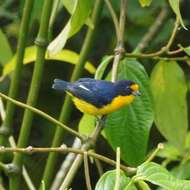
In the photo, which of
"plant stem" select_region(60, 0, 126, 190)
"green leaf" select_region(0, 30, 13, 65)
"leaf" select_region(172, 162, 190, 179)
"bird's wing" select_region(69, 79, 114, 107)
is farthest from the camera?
"leaf" select_region(172, 162, 190, 179)

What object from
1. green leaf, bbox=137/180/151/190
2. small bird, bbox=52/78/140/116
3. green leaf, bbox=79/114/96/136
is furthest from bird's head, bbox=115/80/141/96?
green leaf, bbox=137/180/151/190

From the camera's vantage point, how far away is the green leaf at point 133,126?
3.56 feet

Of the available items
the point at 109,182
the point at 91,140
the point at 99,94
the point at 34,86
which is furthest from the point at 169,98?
the point at 109,182

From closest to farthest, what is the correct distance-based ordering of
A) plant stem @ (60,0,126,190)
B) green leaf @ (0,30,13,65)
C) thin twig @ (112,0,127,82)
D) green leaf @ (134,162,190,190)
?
green leaf @ (134,162,190,190) → plant stem @ (60,0,126,190) → thin twig @ (112,0,127,82) → green leaf @ (0,30,13,65)

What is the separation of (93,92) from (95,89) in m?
0.02

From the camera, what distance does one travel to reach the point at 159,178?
681 mm

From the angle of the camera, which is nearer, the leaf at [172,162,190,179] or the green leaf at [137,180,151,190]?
the green leaf at [137,180,151,190]

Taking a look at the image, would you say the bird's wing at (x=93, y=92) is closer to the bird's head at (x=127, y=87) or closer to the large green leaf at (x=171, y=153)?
the bird's head at (x=127, y=87)

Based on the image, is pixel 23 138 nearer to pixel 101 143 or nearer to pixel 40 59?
pixel 40 59

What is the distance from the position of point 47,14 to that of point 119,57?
14cm

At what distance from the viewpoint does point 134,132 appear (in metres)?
1.08

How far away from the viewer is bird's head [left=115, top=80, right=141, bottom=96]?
1106 mm

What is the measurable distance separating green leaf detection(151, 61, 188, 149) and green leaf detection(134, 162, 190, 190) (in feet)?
1.83

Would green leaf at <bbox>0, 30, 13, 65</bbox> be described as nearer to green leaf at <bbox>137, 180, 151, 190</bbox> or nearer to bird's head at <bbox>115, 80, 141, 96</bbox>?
bird's head at <bbox>115, 80, 141, 96</bbox>
